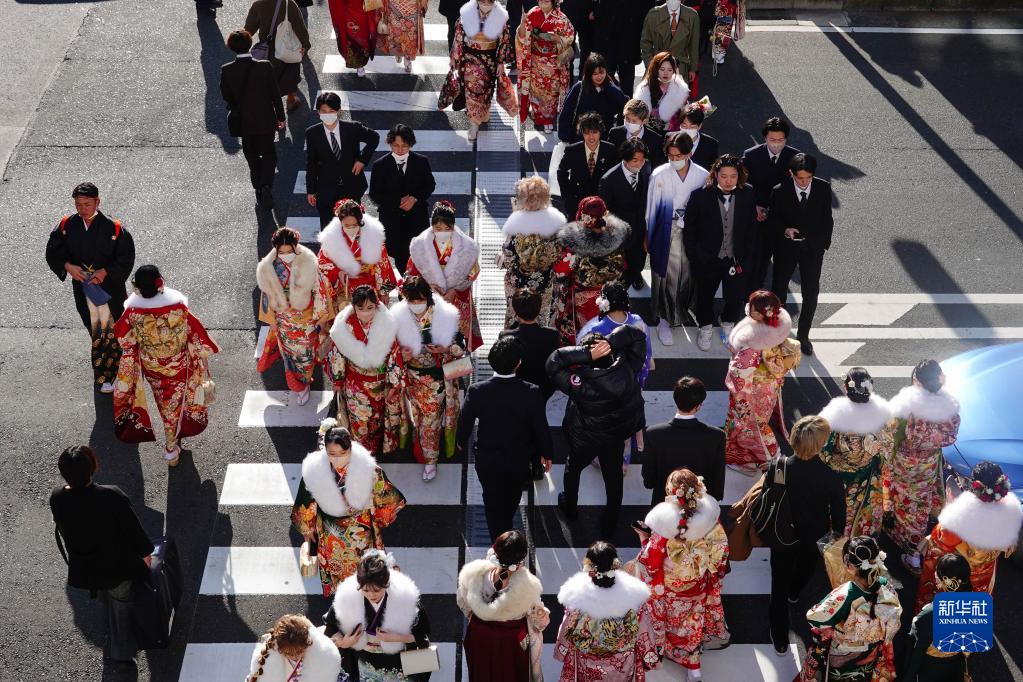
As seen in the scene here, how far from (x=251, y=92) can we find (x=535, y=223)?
4164mm

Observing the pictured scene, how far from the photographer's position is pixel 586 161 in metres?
11.4

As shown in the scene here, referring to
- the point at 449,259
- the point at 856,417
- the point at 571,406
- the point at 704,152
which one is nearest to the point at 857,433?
the point at 856,417

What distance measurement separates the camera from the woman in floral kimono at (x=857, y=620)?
6672 millimetres

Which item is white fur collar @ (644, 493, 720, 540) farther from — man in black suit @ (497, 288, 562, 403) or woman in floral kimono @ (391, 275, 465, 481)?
woman in floral kimono @ (391, 275, 465, 481)

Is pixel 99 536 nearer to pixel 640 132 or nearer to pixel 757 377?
pixel 757 377

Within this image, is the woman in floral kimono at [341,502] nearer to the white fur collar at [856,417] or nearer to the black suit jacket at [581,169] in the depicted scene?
the white fur collar at [856,417]

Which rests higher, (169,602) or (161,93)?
(161,93)

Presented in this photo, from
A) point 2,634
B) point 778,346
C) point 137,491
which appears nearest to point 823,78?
point 778,346

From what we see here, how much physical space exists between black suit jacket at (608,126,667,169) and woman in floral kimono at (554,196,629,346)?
1720 millimetres

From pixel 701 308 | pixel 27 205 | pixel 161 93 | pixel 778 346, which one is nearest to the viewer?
pixel 778 346

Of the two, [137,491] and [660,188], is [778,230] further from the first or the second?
[137,491]

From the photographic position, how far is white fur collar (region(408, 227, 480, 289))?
9820mm

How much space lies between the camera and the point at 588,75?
1233cm

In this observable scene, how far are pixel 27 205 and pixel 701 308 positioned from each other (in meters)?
7.57
